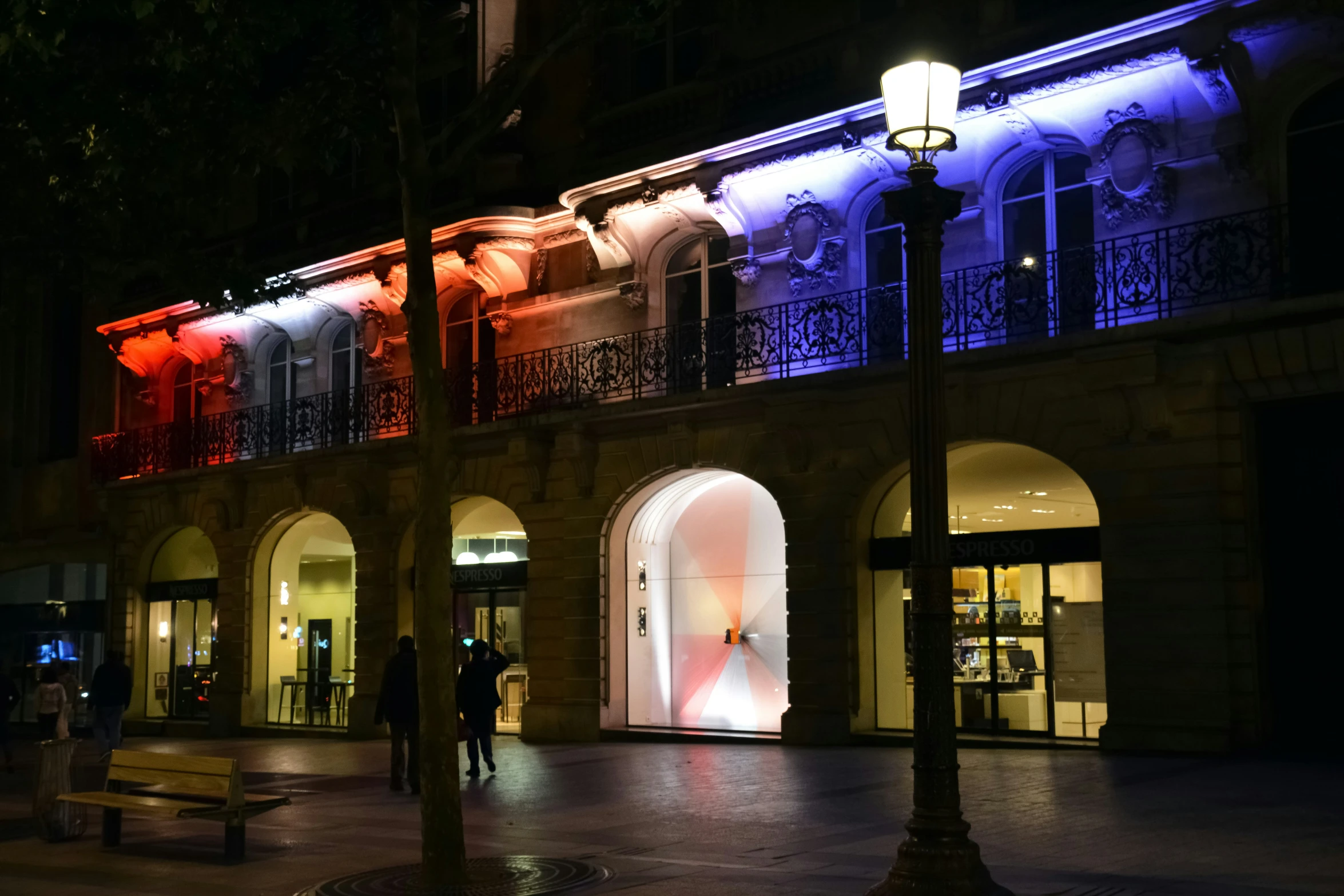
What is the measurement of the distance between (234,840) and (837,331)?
1125cm

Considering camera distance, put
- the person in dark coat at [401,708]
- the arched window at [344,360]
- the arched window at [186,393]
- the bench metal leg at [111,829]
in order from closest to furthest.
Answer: the bench metal leg at [111,829]
the person in dark coat at [401,708]
the arched window at [344,360]
the arched window at [186,393]

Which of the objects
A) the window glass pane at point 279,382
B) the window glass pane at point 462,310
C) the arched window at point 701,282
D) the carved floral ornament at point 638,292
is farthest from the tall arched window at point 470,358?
the window glass pane at point 279,382

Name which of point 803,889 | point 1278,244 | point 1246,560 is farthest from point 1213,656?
point 803,889

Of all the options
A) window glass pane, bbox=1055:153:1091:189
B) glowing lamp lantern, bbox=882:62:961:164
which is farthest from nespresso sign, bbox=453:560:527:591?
glowing lamp lantern, bbox=882:62:961:164

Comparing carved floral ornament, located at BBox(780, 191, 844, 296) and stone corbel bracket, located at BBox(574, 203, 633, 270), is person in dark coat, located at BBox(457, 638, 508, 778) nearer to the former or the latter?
carved floral ornament, located at BBox(780, 191, 844, 296)

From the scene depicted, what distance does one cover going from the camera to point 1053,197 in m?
19.1

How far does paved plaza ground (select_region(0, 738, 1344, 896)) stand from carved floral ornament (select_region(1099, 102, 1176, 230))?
255 inches

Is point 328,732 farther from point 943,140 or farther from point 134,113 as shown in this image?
point 943,140

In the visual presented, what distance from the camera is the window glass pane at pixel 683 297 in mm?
22734

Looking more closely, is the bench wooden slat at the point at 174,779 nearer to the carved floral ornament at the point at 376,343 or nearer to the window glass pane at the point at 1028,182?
the window glass pane at the point at 1028,182

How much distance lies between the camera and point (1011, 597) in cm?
1892

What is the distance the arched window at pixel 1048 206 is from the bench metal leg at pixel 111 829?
40.6 ft

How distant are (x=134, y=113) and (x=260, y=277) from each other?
2499 millimetres

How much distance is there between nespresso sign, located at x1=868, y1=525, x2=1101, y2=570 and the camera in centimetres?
1816
